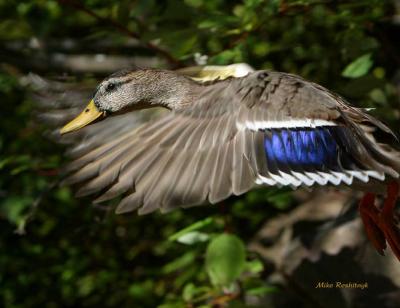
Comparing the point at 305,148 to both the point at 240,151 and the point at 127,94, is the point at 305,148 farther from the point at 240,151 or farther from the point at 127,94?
the point at 127,94

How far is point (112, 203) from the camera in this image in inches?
121

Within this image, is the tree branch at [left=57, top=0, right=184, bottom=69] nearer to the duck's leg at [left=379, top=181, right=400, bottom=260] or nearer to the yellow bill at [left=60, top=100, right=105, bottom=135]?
the yellow bill at [left=60, top=100, right=105, bottom=135]

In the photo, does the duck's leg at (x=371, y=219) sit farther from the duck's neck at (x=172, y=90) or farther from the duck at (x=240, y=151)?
the duck's neck at (x=172, y=90)

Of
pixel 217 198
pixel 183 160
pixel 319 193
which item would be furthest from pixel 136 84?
pixel 319 193

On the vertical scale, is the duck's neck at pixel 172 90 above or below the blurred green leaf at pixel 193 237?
above

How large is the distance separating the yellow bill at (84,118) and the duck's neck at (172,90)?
0.60ft

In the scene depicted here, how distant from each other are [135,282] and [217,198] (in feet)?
6.33

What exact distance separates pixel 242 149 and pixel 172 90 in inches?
19.2

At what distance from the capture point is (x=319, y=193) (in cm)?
403

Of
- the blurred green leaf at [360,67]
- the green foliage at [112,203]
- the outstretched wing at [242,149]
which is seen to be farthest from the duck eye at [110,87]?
the blurred green leaf at [360,67]

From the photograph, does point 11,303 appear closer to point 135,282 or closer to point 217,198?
point 135,282

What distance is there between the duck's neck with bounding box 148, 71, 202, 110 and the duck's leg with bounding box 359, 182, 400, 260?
628 mm

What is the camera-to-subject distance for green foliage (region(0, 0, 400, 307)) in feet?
8.85

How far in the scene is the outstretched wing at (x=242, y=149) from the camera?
2.02 metres
